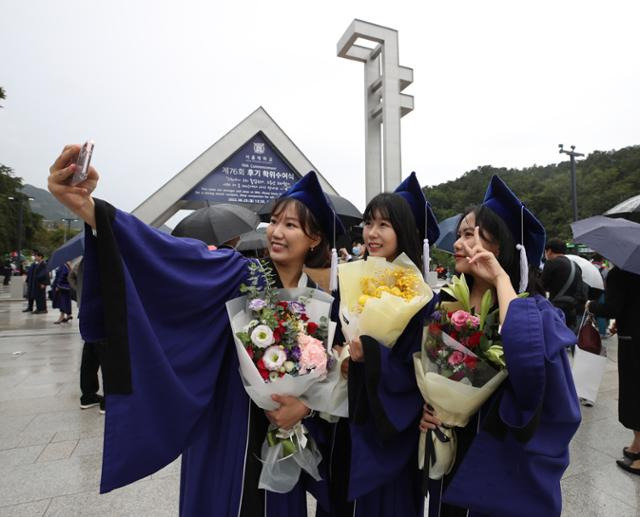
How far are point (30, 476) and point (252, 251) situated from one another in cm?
386

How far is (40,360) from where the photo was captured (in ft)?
22.2

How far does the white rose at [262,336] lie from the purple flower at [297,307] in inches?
6.2

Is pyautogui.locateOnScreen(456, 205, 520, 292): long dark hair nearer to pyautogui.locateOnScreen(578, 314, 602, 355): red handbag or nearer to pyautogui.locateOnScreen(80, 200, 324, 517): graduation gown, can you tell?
pyautogui.locateOnScreen(80, 200, 324, 517): graduation gown

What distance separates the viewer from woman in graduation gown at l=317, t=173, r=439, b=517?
161 centimetres

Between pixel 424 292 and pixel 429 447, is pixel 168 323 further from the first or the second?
pixel 429 447

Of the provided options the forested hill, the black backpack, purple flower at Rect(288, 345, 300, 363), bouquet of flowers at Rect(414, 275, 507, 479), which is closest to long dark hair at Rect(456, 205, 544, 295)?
bouquet of flowers at Rect(414, 275, 507, 479)

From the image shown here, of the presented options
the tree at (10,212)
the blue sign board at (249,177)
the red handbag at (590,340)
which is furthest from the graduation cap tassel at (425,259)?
the tree at (10,212)

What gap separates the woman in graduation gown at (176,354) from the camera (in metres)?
1.37

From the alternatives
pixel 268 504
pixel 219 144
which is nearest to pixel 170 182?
pixel 219 144

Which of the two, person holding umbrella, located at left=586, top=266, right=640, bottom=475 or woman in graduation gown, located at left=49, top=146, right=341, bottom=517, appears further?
person holding umbrella, located at left=586, top=266, right=640, bottom=475

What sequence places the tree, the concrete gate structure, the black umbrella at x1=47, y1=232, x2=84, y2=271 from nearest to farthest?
the black umbrella at x1=47, y1=232, x2=84, y2=271
the concrete gate structure
the tree

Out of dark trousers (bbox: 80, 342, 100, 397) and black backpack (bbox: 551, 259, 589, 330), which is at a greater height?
black backpack (bbox: 551, 259, 589, 330)

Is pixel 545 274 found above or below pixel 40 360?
above

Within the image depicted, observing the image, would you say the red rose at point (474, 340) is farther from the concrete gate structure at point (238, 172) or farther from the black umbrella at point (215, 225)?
the concrete gate structure at point (238, 172)
